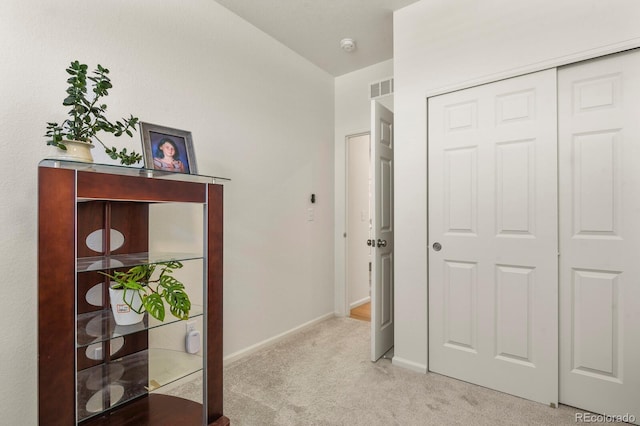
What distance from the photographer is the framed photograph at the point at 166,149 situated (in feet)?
5.11

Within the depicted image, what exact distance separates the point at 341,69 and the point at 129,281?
320cm

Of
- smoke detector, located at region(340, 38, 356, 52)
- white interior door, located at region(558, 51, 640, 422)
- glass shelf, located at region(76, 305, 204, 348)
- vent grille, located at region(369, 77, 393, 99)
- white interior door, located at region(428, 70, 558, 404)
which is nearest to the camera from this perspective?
glass shelf, located at region(76, 305, 204, 348)

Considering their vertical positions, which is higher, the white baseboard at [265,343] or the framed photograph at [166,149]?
the framed photograph at [166,149]

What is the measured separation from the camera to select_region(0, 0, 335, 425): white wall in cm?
161

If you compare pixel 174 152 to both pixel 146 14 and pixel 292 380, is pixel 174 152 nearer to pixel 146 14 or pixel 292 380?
pixel 146 14

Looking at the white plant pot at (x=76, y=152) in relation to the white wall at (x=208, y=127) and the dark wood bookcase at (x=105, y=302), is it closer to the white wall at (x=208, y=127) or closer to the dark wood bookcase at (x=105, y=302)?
the dark wood bookcase at (x=105, y=302)

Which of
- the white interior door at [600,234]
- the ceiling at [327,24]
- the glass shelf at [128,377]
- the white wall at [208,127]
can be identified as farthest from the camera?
the ceiling at [327,24]

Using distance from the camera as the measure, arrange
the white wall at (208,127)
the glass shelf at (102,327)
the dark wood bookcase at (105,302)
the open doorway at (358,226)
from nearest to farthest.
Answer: the dark wood bookcase at (105,302) < the glass shelf at (102,327) < the white wall at (208,127) < the open doorway at (358,226)

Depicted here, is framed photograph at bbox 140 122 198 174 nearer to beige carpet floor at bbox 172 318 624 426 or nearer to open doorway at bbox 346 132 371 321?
beige carpet floor at bbox 172 318 624 426

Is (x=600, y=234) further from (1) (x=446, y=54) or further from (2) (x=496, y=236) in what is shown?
(1) (x=446, y=54)

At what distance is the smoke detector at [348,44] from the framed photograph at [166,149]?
A: 6.66 feet

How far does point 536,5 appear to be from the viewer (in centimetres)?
203

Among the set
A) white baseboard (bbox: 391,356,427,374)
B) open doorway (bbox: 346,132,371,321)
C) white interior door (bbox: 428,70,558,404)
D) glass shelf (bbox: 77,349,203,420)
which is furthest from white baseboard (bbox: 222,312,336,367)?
white interior door (bbox: 428,70,558,404)

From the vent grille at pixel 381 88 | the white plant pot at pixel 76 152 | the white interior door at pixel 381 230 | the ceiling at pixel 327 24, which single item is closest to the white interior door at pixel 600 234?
the white interior door at pixel 381 230
